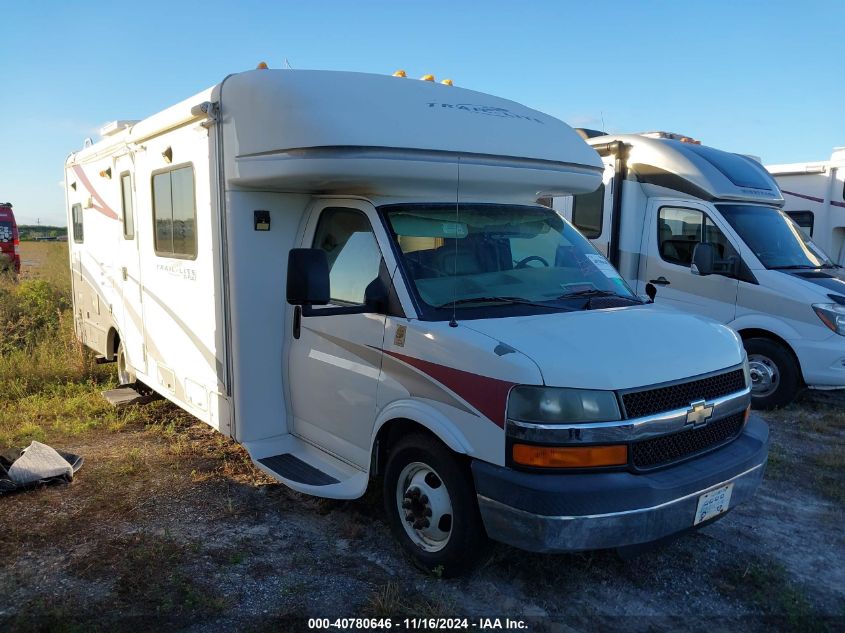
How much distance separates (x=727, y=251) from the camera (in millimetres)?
7395

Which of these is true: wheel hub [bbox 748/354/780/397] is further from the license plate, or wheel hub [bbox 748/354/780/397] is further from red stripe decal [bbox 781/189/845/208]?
red stripe decal [bbox 781/189/845/208]

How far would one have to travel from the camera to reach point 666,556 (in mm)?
3975

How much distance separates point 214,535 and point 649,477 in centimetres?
264

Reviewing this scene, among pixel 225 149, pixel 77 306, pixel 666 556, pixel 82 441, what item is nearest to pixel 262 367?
pixel 225 149

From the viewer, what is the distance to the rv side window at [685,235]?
7.45 meters

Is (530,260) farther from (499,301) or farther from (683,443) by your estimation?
(683,443)

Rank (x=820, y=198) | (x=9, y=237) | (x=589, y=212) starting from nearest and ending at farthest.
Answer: (x=589, y=212) < (x=820, y=198) < (x=9, y=237)

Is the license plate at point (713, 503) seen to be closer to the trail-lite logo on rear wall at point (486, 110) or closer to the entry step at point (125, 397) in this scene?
the trail-lite logo on rear wall at point (486, 110)

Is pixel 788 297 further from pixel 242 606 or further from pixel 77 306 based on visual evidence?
pixel 77 306

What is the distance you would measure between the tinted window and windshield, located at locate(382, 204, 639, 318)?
394 centimetres

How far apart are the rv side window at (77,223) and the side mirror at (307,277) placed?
546 centimetres

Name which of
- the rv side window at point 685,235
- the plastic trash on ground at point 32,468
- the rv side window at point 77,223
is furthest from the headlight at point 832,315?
the rv side window at point 77,223

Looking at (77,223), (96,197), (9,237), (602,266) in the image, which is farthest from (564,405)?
(9,237)

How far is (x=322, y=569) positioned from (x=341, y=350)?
1269 millimetres
